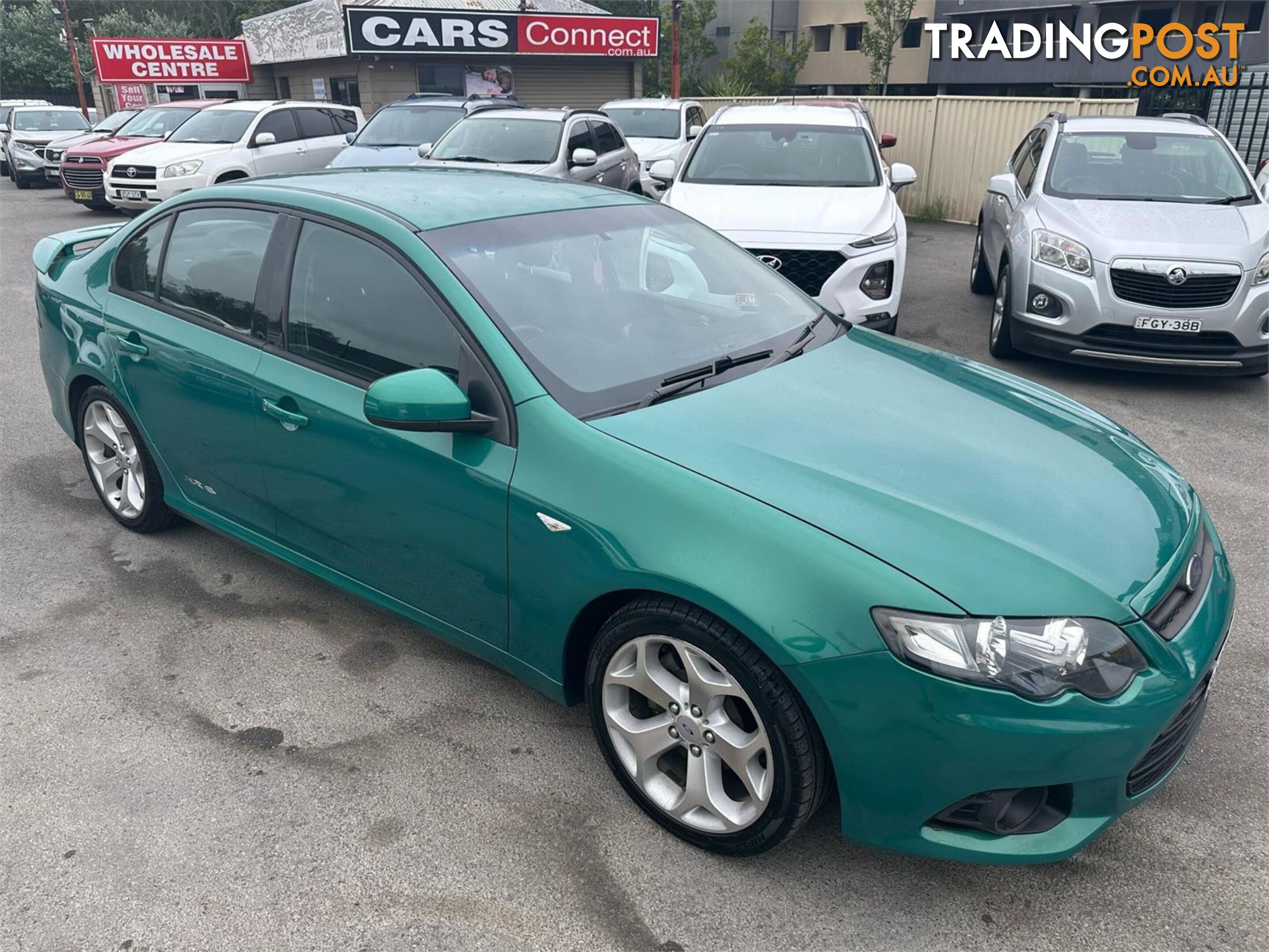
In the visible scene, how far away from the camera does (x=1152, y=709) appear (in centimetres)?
227

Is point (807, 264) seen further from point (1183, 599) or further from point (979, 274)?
point (1183, 599)

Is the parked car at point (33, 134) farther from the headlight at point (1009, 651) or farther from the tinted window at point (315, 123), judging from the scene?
the headlight at point (1009, 651)

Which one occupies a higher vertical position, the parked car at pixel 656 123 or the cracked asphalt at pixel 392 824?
the parked car at pixel 656 123

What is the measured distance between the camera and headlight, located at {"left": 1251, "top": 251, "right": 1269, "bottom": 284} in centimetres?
621

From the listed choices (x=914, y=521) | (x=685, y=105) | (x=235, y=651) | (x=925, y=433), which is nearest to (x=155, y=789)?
(x=235, y=651)

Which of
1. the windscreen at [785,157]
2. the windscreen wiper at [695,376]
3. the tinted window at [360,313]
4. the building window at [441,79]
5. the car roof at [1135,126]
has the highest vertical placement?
the building window at [441,79]

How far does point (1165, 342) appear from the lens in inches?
249

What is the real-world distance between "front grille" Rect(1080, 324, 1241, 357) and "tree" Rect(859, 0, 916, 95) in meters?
26.9

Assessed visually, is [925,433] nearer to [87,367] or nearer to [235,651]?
[235,651]

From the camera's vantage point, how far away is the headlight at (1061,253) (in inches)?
254

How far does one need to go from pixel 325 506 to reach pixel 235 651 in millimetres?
756

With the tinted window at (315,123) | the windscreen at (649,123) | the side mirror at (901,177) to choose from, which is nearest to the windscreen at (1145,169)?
the side mirror at (901,177)

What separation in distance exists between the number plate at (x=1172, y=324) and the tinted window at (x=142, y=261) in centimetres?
565

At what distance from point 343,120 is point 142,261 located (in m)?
13.6
